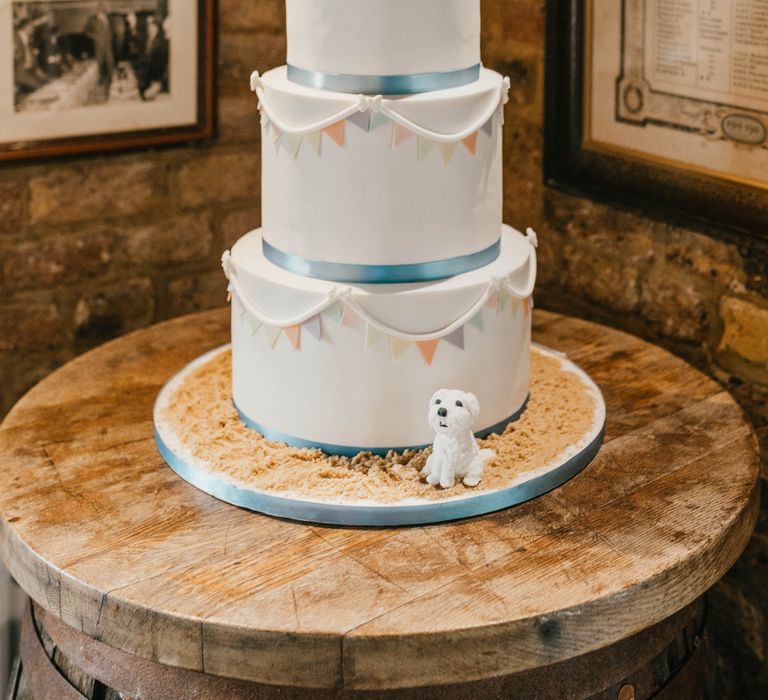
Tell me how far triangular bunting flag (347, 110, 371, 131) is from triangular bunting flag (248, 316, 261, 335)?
0.93ft

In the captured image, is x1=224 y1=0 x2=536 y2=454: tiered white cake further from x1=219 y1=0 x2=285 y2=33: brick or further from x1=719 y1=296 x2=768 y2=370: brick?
x1=219 y1=0 x2=285 y2=33: brick

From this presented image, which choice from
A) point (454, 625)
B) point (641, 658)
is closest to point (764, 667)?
point (641, 658)

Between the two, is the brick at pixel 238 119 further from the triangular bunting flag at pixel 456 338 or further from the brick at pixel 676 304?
the triangular bunting flag at pixel 456 338

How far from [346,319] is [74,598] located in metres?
0.44

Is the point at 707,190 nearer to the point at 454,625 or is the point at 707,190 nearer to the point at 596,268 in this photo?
the point at 596,268

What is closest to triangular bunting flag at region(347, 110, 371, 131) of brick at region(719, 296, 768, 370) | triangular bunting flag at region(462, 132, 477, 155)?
triangular bunting flag at region(462, 132, 477, 155)

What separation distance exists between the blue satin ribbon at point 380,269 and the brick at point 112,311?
34.3 inches

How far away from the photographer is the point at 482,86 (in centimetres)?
129

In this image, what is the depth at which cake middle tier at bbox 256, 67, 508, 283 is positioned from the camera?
1234mm

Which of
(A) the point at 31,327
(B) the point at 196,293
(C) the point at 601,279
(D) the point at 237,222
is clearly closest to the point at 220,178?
(D) the point at 237,222

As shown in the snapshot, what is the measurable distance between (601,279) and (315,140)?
0.87m

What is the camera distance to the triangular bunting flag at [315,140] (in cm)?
125

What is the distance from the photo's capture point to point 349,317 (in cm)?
126

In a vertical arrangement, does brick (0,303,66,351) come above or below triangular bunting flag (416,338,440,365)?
below
